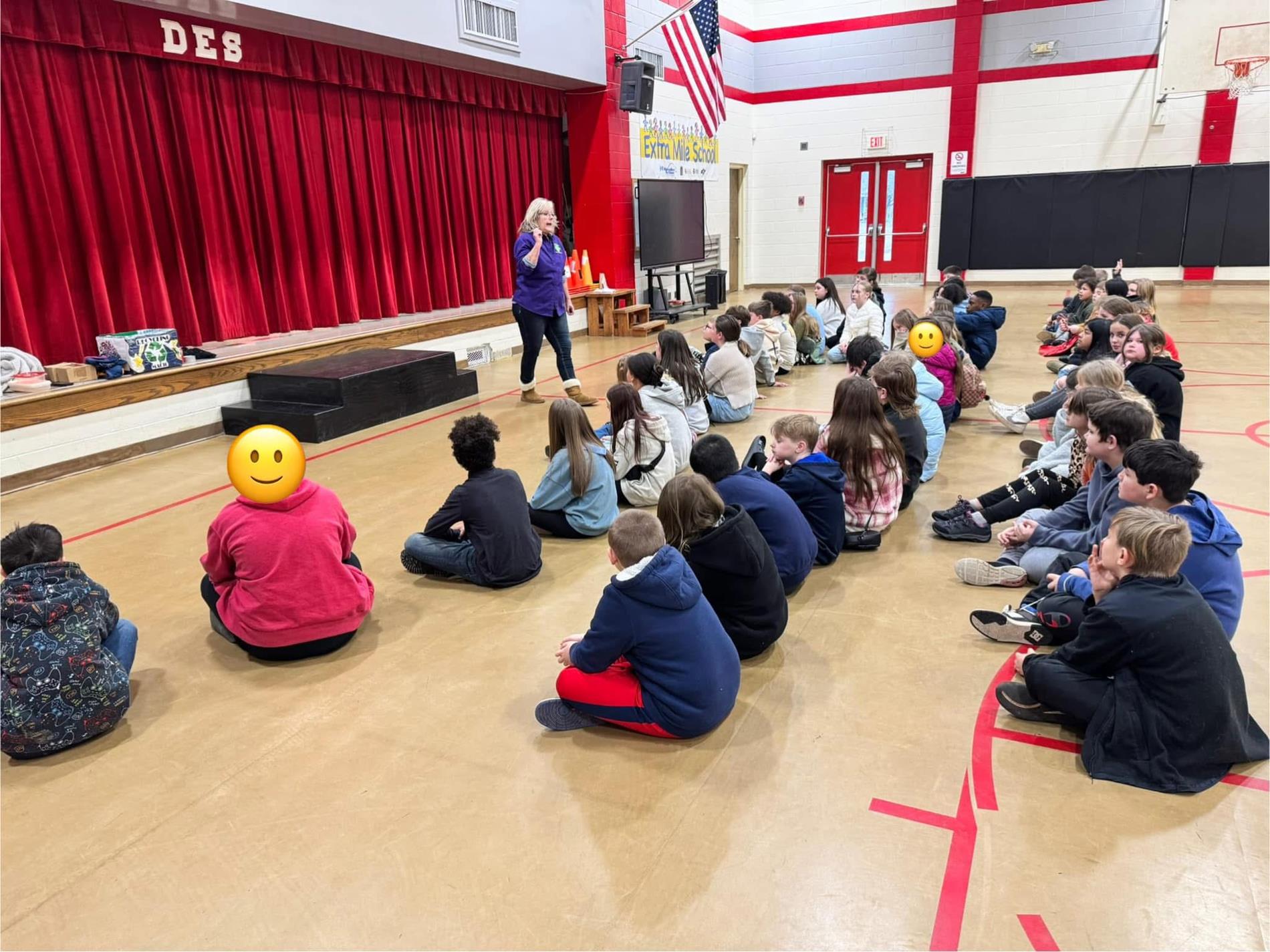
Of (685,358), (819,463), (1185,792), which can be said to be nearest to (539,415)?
(685,358)

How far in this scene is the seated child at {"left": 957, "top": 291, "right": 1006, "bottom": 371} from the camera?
724cm

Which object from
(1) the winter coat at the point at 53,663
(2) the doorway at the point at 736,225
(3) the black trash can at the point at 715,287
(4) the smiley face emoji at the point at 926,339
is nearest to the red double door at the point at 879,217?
(2) the doorway at the point at 736,225

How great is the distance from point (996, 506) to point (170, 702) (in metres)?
3.36

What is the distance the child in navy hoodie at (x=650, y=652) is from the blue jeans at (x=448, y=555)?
111 cm

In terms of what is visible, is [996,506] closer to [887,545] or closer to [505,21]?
[887,545]

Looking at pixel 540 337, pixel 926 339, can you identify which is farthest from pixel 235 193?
pixel 926 339

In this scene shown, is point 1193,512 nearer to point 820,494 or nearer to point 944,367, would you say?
point 820,494

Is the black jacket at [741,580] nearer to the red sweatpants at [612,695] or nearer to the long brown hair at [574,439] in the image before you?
the red sweatpants at [612,695]

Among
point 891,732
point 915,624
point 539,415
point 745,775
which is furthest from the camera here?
point 539,415

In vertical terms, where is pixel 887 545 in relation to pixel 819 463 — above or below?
below

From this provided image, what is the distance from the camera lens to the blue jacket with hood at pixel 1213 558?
94.1 inches

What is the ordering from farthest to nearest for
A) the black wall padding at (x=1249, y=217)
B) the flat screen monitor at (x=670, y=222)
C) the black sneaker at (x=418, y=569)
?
1. the black wall padding at (x=1249, y=217)
2. the flat screen monitor at (x=670, y=222)
3. the black sneaker at (x=418, y=569)

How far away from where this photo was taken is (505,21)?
Result: 8.52 m

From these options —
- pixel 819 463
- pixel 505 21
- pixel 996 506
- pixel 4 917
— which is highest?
pixel 505 21
